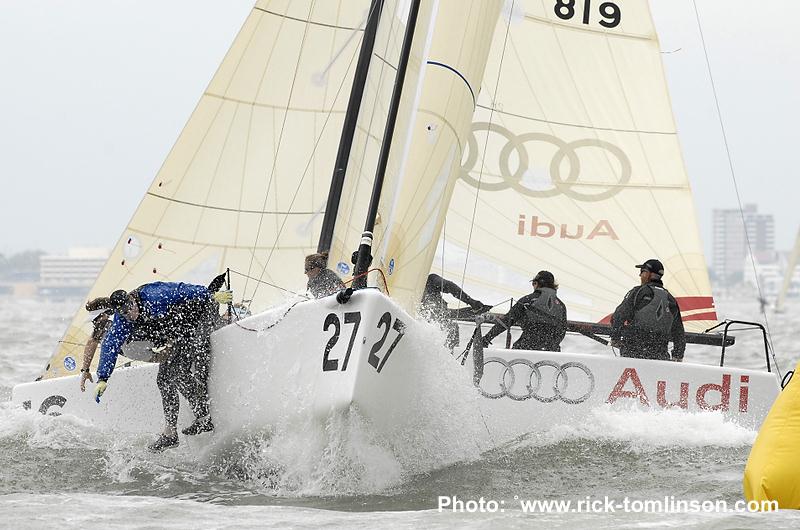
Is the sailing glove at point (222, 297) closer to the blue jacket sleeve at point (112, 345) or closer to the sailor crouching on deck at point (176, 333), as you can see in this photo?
the sailor crouching on deck at point (176, 333)

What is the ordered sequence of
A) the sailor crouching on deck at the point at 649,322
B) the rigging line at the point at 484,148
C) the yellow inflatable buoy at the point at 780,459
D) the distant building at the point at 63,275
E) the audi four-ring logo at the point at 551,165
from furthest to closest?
the distant building at the point at 63,275 → the audi four-ring logo at the point at 551,165 → the rigging line at the point at 484,148 → the sailor crouching on deck at the point at 649,322 → the yellow inflatable buoy at the point at 780,459

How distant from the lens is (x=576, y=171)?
9.90 metres

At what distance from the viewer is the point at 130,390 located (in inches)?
282

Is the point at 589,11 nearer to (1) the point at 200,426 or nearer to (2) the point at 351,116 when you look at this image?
(2) the point at 351,116

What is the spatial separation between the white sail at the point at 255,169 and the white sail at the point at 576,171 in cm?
155

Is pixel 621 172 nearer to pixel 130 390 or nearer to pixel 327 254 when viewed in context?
pixel 327 254

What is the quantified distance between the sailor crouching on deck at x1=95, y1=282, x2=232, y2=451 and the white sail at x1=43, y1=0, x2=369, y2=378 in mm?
1776

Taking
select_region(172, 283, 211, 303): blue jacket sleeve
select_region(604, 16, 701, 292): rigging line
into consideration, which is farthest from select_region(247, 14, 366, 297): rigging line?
select_region(604, 16, 701, 292): rigging line

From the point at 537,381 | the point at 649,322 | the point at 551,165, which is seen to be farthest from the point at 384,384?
the point at 551,165

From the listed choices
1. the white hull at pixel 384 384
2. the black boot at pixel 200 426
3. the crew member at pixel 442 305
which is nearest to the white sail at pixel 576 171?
the crew member at pixel 442 305

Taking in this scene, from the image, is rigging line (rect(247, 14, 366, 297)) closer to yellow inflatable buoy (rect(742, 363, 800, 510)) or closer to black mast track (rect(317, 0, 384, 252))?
black mast track (rect(317, 0, 384, 252))

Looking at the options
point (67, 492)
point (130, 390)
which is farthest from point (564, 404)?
point (67, 492)

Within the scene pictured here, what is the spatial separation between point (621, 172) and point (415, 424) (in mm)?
4439

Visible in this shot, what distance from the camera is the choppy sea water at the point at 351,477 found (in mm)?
5035
